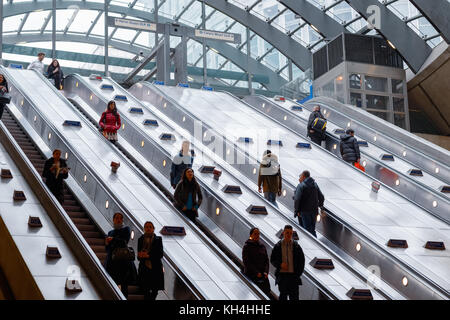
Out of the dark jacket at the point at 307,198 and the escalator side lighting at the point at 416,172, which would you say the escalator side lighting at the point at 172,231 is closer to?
the dark jacket at the point at 307,198

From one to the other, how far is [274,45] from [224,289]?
2829cm

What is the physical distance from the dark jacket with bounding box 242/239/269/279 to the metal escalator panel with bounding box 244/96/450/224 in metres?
5.71

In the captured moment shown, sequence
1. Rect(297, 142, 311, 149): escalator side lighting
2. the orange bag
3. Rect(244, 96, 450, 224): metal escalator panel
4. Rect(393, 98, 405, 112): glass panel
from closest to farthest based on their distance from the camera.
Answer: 1. Rect(244, 96, 450, 224): metal escalator panel
2. the orange bag
3. Rect(297, 142, 311, 149): escalator side lighting
4. Rect(393, 98, 405, 112): glass panel

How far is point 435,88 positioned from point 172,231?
69.9ft

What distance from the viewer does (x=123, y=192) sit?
41.7 feet

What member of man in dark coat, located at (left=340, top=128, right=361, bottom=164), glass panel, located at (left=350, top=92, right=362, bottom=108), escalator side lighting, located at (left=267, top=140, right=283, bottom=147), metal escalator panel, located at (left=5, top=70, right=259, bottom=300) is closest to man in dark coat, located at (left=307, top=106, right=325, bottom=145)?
escalator side lighting, located at (left=267, top=140, right=283, bottom=147)

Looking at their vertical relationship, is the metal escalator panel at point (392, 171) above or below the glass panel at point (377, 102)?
below

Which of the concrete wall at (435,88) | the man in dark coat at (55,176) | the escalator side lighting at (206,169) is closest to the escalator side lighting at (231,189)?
the escalator side lighting at (206,169)

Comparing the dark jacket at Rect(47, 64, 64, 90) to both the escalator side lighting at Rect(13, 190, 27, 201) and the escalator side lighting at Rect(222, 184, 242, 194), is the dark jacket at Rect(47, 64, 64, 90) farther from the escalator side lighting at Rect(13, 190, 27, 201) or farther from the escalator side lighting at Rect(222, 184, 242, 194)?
the escalator side lighting at Rect(13, 190, 27, 201)

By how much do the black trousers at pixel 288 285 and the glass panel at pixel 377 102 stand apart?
20.2 metres

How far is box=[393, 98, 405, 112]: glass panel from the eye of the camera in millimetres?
29859

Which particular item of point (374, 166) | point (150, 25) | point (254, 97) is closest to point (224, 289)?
point (374, 166)

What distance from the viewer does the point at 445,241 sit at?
44.0 feet

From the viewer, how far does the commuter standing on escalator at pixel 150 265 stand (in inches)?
364
